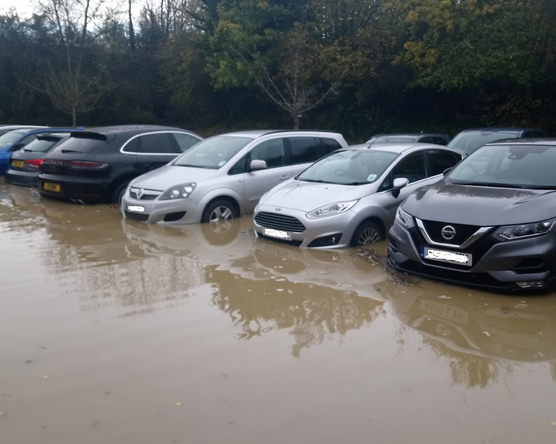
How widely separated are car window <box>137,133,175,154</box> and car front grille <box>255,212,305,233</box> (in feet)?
14.1

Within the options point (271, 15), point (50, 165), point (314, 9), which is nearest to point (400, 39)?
point (314, 9)

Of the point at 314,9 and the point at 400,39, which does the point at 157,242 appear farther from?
the point at 314,9

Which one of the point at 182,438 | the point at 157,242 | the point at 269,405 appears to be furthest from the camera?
the point at 157,242

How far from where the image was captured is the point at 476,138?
14.3m

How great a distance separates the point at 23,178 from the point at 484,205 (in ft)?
36.5

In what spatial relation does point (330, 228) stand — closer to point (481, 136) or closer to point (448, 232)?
point (448, 232)

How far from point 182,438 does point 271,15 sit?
30.1 m

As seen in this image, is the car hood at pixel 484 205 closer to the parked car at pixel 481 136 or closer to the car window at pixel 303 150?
the car window at pixel 303 150

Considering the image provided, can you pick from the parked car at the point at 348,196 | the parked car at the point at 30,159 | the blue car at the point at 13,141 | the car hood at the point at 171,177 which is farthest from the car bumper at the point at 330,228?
the blue car at the point at 13,141

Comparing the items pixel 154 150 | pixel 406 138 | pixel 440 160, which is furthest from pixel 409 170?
pixel 406 138

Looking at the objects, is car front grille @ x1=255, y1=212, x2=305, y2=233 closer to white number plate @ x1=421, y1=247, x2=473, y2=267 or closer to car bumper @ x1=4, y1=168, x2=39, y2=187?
white number plate @ x1=421, y1=247, x2=473, y2=267

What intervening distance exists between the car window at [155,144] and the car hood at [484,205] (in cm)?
661

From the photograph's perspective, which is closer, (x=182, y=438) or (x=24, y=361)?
(x=182, y=438)

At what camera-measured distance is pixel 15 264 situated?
24.9 ft
